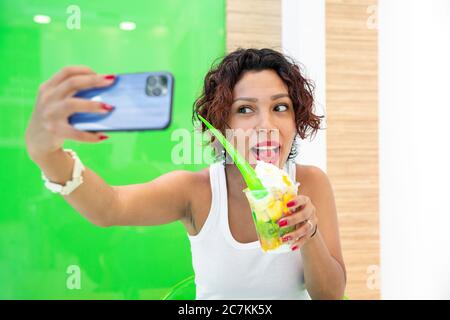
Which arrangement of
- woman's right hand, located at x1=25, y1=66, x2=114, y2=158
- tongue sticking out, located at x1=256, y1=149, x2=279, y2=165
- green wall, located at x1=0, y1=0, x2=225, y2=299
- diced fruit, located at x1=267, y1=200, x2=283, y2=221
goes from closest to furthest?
woman's right hand, located at x1=25, y1=66, x2=114, y2=158 → diced fruit, located at x1=267, y1=200, x2=283, y2=221 → tongue sticking out, located at x1=256, y1=149, x2=279, y2=165 → green wall, located at x1=0, y1=0, x2=225, y2=299

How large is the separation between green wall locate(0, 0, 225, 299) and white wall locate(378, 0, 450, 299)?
68cm

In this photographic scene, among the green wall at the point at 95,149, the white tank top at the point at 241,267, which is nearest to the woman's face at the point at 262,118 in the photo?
the white tank top at the point at 241,267

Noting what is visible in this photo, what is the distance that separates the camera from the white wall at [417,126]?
1.68 m

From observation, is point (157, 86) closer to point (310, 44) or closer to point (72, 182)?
point (72, 182)

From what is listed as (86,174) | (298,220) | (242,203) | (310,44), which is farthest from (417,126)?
(86,174)

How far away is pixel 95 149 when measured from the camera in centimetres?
152

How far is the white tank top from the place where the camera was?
0.77 meters

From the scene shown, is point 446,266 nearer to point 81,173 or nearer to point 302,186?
point 302,186

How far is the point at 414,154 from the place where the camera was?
1688mm

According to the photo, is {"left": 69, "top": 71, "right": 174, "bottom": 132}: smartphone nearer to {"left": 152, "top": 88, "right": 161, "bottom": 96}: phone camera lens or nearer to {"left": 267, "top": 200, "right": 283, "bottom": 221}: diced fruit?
{"left": 152, "top": 88, "right": 161, "bottom": 96}: phone camera lens

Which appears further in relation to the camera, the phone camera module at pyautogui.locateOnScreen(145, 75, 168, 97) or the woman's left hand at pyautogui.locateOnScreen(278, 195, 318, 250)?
the woman's left hand at pyautogui.locateOnScreen(278, 195, 318, 250)

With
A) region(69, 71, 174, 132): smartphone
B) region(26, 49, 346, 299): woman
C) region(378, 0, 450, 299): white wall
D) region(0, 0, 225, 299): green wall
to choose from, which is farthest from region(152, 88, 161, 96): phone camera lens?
region(378, 0, 450, 299): white wall
